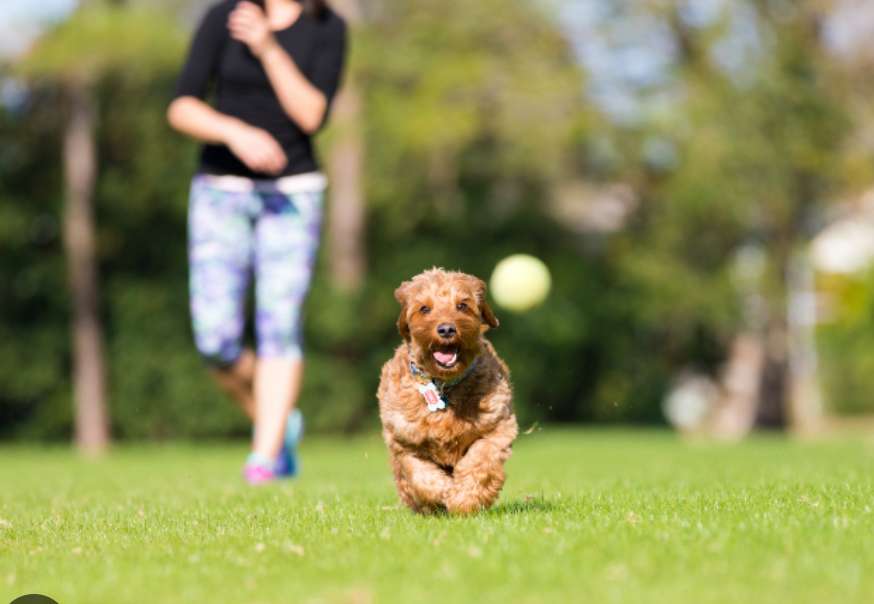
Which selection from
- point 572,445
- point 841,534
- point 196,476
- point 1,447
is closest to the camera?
point 841,534

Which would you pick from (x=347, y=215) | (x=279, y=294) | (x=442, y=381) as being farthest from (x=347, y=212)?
(x=442, y=381)

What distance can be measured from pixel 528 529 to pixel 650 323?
17.4 meters

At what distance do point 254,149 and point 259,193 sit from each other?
37cm

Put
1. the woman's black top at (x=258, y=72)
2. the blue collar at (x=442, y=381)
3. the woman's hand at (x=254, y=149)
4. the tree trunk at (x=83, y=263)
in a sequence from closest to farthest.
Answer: the blue collar at (x=442, y=381), the woman's hand at (x=254, y=149), the woman's black top at (x=258, y=72), the tree trunk at (x=83, y=263)

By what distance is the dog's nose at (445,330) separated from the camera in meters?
4.58

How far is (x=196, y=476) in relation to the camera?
8594mm

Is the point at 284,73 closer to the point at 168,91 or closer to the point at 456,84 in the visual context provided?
the point at 168,91

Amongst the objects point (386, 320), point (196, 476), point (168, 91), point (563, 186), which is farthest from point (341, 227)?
point (196, 476)

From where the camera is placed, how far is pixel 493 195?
821 inches

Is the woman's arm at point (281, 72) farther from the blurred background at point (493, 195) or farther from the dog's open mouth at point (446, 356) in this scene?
the blurred background at point (493, 195)

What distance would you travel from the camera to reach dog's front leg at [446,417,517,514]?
4.64m

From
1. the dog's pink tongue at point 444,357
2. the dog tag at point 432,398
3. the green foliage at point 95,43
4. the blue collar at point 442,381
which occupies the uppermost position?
the green foliage at point 95,43

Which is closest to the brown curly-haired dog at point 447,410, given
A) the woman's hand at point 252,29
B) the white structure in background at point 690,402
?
the woman's hand at point 252,29

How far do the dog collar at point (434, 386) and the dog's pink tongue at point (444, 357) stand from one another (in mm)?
97
